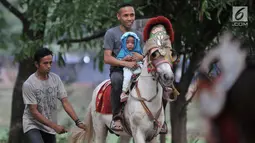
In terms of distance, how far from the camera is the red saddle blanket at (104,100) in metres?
9.17

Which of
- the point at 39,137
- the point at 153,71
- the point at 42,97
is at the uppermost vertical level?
the point at 153,71

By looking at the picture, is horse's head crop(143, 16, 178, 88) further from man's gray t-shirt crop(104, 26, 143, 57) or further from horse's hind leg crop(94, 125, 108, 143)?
horse's hind leg crop(94, 125, 108, 143)

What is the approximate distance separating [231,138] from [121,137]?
8.04 m

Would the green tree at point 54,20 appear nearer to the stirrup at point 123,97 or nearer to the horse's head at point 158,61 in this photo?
the stirrup at point 123,97

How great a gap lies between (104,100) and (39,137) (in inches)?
82.1

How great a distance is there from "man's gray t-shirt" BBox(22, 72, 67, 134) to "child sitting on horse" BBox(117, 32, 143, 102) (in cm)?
98

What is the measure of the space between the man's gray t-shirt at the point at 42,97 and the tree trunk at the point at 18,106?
555 centimetres

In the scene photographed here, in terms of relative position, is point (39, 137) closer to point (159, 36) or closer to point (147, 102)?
point (147, 102)

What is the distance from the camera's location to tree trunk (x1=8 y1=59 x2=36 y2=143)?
42.9 feet

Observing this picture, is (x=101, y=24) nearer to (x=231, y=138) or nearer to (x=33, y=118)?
(x=33, y=118)

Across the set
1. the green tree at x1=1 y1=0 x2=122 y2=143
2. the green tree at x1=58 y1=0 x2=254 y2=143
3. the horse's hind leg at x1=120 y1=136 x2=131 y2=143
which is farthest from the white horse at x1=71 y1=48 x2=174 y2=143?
the green tree at x1=58 y1=0 x2=254 y2=143

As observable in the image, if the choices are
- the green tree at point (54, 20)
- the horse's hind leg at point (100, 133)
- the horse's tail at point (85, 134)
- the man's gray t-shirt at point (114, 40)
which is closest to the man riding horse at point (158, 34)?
the man's gray t-shirt at point (114, 40)

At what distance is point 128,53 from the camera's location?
825 centimetres

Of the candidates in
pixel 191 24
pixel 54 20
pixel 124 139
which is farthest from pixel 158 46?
pixel 191 24
